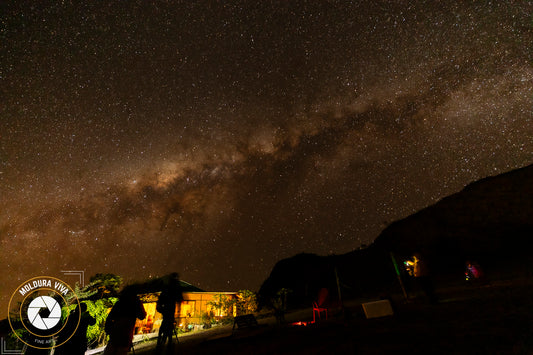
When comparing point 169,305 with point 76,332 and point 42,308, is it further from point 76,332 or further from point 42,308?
point 42,308

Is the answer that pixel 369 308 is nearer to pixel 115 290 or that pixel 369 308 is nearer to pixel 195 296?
pixel 115 290

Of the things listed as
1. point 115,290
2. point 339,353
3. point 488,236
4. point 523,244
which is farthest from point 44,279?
point 488,236

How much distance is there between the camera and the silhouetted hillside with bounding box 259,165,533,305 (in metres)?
27.9

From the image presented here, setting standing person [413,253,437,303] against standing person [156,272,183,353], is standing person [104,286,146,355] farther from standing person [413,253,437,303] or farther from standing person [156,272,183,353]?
standing person [413,253,437,303]

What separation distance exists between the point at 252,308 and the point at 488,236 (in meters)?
31.0

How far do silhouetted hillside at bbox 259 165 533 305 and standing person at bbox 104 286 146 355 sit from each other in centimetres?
1742

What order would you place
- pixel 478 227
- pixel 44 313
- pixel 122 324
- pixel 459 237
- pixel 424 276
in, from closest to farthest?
pixel 122 324
pixel 44 313
pixel 424 276
pixel 478 227
pixel 459 237

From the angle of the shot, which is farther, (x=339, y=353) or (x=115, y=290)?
(x=115, y=290)

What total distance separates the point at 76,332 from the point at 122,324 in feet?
3.15

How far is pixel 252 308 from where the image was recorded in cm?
2395

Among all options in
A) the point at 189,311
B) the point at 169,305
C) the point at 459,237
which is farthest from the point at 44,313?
the point at 459,237

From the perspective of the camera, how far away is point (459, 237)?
35906mm

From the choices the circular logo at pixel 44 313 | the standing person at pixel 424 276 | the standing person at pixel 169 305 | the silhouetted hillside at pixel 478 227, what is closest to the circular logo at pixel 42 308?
the circular logo at pixel 44 313

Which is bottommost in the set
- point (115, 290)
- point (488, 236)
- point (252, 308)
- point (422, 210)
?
point (252, 308)
